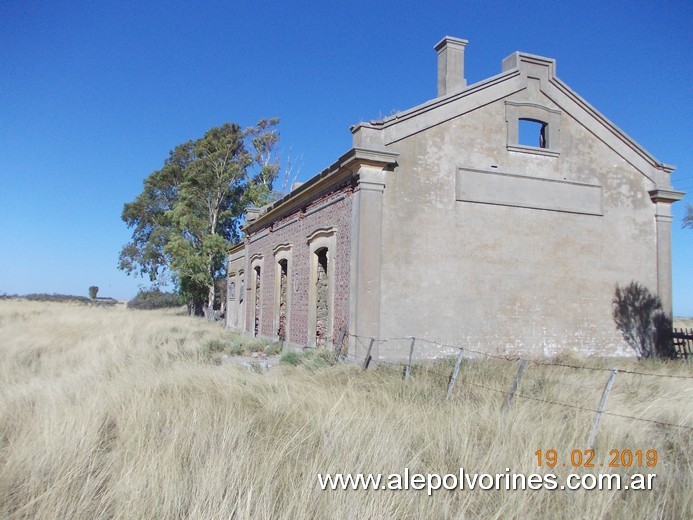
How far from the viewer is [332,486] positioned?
4.00 m

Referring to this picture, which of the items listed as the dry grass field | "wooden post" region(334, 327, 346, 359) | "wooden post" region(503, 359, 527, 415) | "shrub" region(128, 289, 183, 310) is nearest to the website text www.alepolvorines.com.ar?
the dry grass field

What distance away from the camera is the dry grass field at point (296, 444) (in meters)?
3.80

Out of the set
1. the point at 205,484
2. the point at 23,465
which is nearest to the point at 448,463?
the point at 205,484

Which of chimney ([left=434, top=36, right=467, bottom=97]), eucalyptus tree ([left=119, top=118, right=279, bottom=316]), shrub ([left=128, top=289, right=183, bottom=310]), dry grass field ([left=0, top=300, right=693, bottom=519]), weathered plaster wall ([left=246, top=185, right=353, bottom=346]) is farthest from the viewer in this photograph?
shrub ([left=128, top=289, right=183, bottom=310])

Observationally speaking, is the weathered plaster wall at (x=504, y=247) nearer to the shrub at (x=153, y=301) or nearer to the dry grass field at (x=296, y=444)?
the dry grass field at (x=296, y=444)

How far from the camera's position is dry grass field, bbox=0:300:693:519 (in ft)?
12.5

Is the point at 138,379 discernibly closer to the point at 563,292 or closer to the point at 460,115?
the point at 460,115

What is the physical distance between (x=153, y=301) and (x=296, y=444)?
55.7 m

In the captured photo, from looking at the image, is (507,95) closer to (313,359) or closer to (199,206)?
(313,359)

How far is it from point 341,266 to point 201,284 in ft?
71.0

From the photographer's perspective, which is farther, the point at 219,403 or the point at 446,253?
the point at 446,253

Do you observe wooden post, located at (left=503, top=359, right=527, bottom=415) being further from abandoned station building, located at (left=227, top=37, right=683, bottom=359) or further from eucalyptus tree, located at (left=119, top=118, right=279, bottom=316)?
eucalyptus tree, located at (left=119, top=118, right=279, bottom=316)

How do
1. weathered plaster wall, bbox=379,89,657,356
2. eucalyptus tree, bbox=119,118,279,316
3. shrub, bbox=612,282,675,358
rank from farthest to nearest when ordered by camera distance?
eucalyptus tree, bbox=119,118,279,316 → shrub, bbox=612,282,675,358 → weathered plaster wall, bbox=379,89,657,356

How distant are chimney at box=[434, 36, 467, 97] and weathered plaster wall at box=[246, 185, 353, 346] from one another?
3.90 meters
